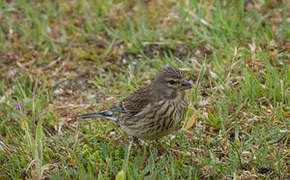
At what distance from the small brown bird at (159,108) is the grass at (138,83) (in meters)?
0.21

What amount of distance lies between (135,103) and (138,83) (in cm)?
109

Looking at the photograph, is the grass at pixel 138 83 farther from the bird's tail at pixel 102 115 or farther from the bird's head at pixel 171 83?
the bird's head at pixel 171 83

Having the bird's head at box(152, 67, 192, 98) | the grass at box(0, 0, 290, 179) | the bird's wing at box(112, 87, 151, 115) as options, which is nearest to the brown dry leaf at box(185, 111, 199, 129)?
the grass at box(0, 0, 290, 179)

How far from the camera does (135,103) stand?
5.07 meters

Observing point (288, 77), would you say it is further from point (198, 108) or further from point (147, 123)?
point (147, 123)

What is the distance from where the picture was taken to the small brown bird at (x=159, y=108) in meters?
4.76

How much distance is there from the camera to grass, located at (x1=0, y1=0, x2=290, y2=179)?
14.8 ft

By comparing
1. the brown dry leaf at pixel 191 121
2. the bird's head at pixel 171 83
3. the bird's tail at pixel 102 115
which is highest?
the bird's head at pixel 171 83

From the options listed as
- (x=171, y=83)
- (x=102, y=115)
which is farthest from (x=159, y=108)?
(x=102, y=115)

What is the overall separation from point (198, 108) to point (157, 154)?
85 centimetres

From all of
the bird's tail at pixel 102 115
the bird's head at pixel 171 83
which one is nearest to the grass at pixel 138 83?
the bird's tail at pixel 102 115

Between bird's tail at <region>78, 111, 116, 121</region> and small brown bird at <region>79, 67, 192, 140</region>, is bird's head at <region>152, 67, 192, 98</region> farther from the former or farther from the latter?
bird's tail at <region>78, 111, 116, 121</region>

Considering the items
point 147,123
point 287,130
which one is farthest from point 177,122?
point 287,130

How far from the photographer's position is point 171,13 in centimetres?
737
